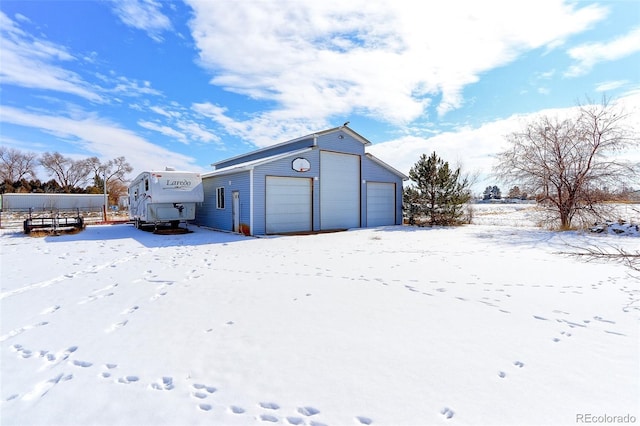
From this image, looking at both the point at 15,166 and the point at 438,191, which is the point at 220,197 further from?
the point at 15,166

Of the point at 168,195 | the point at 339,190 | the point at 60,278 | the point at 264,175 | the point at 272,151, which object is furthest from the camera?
the point at 272,151

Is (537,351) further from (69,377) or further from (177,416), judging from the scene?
(69,377)

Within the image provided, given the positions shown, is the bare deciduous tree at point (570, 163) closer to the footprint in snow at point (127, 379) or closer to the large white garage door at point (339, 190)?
the large white garage door at point (339, 190)

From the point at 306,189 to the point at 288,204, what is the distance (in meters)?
1.17

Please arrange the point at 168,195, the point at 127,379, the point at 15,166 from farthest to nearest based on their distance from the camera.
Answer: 1. the point at 15,166
2. the point at 168,195
3. the point at 127,379

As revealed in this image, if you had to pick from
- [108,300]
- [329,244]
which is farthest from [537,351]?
[329,244]

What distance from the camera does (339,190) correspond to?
50.9 feet

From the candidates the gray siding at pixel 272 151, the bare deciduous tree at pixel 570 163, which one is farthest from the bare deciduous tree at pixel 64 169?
the bare deciduous tree at pixel 570 163

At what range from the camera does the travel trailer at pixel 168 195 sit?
44.8 feet

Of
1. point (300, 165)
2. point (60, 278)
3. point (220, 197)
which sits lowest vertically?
point (60, 278)

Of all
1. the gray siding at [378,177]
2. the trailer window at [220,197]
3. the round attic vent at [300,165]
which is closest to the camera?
the round attic vent at [300,165]

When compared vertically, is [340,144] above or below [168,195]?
above

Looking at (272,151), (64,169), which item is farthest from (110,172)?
(272,151)

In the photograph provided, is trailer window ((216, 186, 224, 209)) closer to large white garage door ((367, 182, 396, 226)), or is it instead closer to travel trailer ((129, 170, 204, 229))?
travel trailer ((129, 170, 204, 229))
